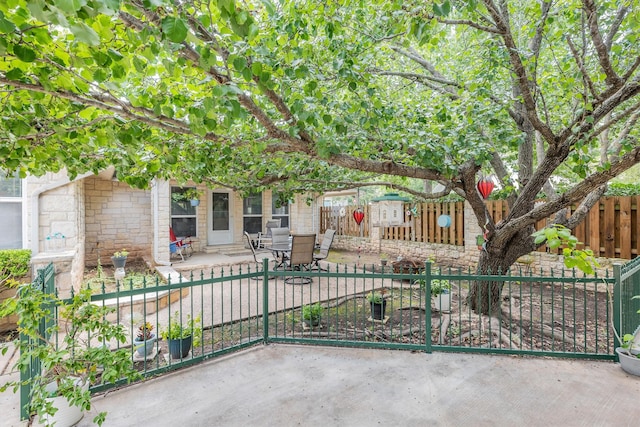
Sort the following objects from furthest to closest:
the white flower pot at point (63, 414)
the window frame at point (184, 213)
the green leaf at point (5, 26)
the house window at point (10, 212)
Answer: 1. the window frame at point (184, 213)
2. the house window at point (10, 212)
3. the white flower pot at point (63, 414)
4. the green leaf at point (5, 26)

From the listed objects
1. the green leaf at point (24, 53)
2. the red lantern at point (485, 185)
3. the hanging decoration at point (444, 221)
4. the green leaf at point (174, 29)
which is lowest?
the hanging decoration at point (444, 221)

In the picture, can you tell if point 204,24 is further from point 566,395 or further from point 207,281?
point 566,395

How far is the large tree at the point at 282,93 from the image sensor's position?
63.7 inches

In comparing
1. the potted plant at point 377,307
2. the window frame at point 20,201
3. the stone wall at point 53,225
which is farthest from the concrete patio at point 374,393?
the window frame at point 20,201

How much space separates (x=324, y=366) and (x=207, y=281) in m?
1.36

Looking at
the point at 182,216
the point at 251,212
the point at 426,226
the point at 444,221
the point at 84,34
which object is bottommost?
the point at 426,226

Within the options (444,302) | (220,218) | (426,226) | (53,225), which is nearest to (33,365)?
(53,225)

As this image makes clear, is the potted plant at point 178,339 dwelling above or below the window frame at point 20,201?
below

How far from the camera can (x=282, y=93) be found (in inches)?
100

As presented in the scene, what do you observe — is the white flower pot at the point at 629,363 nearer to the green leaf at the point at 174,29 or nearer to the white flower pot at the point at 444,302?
the white flower pot at the point at 444,302

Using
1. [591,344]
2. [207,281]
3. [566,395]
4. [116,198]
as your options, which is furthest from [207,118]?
[116,198]

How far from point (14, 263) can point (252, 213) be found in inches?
285

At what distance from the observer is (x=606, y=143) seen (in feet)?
14.5

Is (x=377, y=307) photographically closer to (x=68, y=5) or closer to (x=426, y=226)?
(x=68, y=5)
